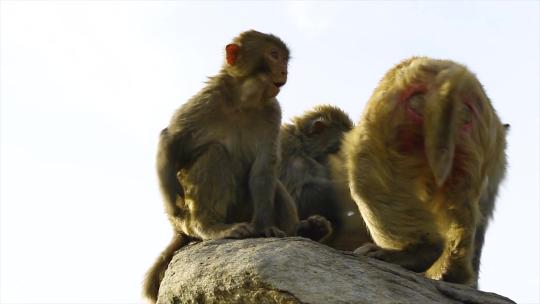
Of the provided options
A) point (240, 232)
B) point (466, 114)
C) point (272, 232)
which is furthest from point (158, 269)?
point (466, 114)

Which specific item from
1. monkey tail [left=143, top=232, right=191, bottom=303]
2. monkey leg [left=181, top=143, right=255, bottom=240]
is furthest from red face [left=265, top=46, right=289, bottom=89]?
monkey tail [left=143, top=232, right=191, bottom=303]

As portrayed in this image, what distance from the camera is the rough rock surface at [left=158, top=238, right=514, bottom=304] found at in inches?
222

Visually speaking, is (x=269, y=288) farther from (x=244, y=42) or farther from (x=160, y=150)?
(x=244, y=42)

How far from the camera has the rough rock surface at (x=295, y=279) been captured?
5633mm

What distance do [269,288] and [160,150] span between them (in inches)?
95.5

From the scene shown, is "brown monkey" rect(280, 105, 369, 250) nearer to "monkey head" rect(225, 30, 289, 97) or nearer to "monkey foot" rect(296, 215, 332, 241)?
"monkey foot" rect(296, 215, 332, 241)

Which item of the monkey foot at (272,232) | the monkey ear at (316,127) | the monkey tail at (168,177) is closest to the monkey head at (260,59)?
the monkey tail at (168,177)

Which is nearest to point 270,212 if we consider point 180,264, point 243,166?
point 243,166

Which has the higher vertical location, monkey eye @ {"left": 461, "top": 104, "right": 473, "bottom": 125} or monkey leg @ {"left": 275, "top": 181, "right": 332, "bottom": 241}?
monkey eye @ {"left": 461, "top": 104, "right": 473, "bottom": 125}

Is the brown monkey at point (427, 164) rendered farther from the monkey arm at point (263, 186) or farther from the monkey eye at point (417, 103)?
the monkey arm at point (263, 186)

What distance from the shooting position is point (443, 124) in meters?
6.32

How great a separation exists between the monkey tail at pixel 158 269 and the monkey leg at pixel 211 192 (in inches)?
16.5

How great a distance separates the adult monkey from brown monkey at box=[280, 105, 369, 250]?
4.63 feet

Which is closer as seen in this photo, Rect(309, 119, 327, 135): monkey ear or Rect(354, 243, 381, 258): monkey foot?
Rect(354, 243, 381, 258): monkey foot
